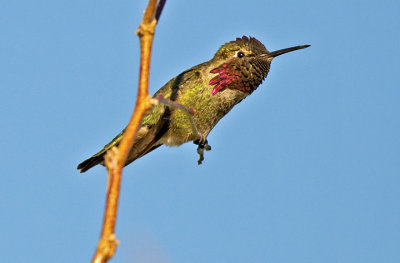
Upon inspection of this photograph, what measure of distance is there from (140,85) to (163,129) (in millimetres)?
5751

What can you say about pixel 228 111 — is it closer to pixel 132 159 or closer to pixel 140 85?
pixel 132 159

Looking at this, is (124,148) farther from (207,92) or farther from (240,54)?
(240,54)

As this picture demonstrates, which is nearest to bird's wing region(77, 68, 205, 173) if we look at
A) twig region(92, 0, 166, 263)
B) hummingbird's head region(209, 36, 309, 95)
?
hummingbird's head region(209, 36, 309, 95)

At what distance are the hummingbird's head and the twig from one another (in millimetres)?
5736

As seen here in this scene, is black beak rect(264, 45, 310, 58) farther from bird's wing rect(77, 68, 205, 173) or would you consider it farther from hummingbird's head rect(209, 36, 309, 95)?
bird's wing rect(77, 68, 205, 173)

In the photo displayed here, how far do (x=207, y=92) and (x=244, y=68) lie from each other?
58 centimetres

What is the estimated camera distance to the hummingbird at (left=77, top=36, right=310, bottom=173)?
23.5 feet

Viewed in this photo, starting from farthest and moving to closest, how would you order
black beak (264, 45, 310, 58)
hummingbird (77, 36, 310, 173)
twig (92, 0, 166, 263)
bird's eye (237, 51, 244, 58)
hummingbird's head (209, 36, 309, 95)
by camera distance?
bird's eye (237, 51, 244, 58), hummingbird's head (209, 36, 309, 95), hummingbird (77, 36, 310, 173), black beak (264, 45, 310, 58), twig (92, 0, 166, 263)

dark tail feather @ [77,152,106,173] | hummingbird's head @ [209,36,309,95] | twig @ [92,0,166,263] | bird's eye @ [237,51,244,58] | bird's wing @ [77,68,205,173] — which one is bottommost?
twig @ [92,0,166,263]

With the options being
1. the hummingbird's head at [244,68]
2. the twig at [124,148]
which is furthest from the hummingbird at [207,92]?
the twig at [124,148]

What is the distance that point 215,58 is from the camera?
7.59 meters

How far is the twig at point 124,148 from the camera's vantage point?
1.24 meters

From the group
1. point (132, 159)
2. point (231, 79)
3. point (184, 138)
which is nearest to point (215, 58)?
point (231, 79)

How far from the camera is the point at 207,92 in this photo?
7246 mm
